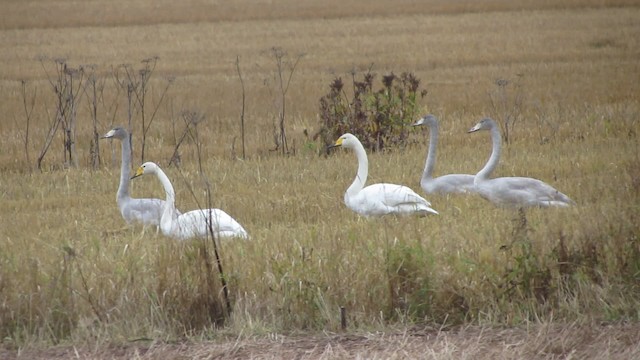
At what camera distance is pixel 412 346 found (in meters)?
5.61

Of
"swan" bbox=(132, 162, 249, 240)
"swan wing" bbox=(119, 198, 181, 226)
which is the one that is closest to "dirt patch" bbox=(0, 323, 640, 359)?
"swan" bbox=(132, 162, 249, 240)

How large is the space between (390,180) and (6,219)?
424 centimetres

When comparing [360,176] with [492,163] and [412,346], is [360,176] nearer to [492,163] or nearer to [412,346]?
[492,163]

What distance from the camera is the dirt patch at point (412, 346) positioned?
542cm

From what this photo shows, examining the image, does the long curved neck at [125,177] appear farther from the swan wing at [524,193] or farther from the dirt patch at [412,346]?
the dirt patch at [412,346]

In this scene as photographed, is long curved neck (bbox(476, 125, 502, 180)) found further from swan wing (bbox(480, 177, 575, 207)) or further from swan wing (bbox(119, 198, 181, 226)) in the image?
swan wing (bbox(119, 198, 181, 226))

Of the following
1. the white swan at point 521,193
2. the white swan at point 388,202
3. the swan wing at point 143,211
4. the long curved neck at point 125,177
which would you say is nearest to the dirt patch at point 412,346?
the white swan at point 388,202

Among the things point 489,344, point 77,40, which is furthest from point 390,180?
point 77,40

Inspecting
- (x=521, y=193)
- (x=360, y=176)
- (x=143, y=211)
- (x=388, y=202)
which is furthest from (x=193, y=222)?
(x=521, y=193)

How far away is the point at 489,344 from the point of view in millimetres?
5590

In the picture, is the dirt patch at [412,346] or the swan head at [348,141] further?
the swan head at [348,141]

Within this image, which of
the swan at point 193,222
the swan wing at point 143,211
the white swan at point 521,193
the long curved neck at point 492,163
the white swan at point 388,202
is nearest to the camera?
the swan at point 193,222

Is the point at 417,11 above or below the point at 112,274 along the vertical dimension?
above

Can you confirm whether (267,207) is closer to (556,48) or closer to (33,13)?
(556,48)
